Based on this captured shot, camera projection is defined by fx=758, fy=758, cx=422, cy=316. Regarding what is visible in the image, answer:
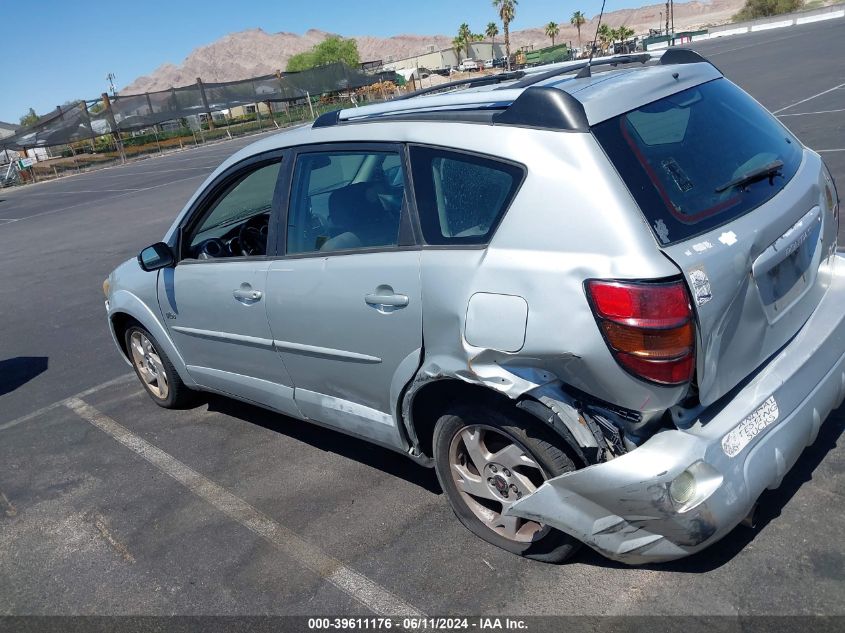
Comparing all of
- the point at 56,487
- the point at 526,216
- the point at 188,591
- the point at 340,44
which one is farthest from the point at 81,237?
the point at 340,44

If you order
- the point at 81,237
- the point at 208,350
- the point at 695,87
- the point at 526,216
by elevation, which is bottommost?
the point at 81,237

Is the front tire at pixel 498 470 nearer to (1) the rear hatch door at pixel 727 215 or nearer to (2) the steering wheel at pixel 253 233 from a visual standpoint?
(1) the rear hatch door at pixel 727 215

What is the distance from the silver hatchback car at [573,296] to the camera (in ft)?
8.34

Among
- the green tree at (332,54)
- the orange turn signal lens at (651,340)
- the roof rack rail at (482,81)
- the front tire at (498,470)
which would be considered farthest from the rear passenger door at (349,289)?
the green tree at (332,54)

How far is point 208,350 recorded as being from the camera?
4484 mm

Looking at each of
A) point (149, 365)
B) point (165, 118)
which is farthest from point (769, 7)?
Answer: point (149, 365)

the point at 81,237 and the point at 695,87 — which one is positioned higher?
the point at 695,87

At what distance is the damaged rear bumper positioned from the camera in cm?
251

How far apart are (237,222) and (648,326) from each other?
3.16 meters

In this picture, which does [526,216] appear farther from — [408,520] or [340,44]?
[340,44]

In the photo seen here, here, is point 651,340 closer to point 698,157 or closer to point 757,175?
point 698,157

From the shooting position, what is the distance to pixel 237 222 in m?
4.90

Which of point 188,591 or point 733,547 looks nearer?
point 733,547

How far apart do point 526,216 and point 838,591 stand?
171cm
